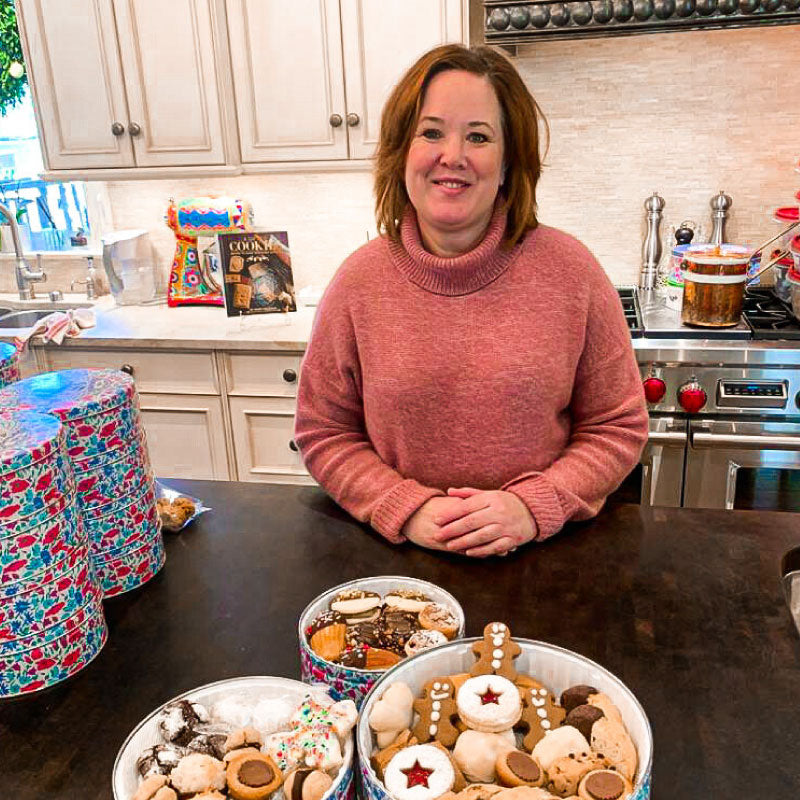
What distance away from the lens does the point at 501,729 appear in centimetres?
66

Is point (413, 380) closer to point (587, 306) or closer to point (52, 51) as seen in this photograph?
point (587, 306)

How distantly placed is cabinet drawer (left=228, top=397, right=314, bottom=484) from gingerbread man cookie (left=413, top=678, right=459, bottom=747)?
2029 millimetres

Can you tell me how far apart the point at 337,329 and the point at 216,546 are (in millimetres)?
422

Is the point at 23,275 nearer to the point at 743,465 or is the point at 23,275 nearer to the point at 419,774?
the point at 743,465

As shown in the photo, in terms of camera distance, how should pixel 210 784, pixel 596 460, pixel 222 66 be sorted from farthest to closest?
pixel 222 66, pixel 596 460, pixel 210 784

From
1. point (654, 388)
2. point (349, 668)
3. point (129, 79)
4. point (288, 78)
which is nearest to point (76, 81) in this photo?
point (129, 79)

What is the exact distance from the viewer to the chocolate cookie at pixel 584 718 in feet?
2.18

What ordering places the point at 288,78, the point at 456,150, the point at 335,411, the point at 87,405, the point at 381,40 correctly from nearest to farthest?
the point at 87,405, the point at 456,150, the point at 335,411, the point at 381,40, the point at 288,78

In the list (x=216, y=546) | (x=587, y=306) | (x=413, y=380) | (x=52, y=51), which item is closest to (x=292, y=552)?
(x=216, y=546)

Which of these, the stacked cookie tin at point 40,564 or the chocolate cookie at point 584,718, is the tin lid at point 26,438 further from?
the chocolate cookie at point 584,718

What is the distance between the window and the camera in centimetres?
336

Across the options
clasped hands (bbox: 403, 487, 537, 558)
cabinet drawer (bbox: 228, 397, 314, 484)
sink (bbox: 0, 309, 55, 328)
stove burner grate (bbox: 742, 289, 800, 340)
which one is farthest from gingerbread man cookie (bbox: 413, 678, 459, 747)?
sink (bbox: 0, 309, 55, 328)

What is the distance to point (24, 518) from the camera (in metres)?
0.84

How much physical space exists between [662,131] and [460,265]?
176 cm
